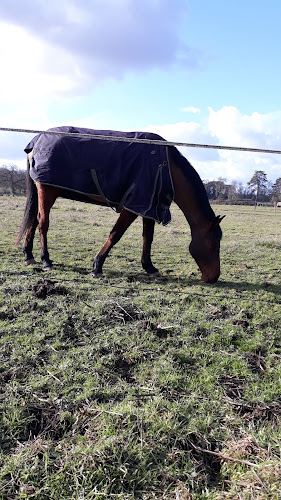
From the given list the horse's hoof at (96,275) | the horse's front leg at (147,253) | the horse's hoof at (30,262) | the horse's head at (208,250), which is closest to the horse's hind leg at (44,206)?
the horse's hoof at (30,262)

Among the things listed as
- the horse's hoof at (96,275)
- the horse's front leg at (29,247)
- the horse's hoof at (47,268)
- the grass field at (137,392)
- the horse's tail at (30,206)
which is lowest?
the grass field at (137,392)

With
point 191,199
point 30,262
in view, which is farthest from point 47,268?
point 191,199

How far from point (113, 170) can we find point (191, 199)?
137 centimetres

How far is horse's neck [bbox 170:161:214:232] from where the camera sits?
5.64m

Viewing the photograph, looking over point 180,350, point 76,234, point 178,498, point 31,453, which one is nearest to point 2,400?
point 31,453

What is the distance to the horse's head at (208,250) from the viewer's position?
18.1ft

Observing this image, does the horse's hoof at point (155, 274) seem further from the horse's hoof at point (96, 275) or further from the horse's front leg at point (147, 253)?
the horse's hoof at point (96, 275)

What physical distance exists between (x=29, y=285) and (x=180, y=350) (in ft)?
8.16

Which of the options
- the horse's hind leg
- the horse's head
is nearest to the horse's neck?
the horse's head

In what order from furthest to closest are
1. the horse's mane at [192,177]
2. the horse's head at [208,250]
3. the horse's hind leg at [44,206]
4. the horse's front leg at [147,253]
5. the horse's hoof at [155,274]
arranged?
the horse's front leg at [147,253], the horse's hoof at [155,274], the horse's hind leg at [44,206], the horse's mane at [192,177], the horse's head at [208,250]

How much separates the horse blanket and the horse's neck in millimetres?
232

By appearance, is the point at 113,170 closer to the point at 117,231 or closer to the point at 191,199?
the point at 117,231

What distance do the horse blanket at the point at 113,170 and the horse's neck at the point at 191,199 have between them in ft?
0.76

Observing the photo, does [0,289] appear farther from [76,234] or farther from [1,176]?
[1,176]
